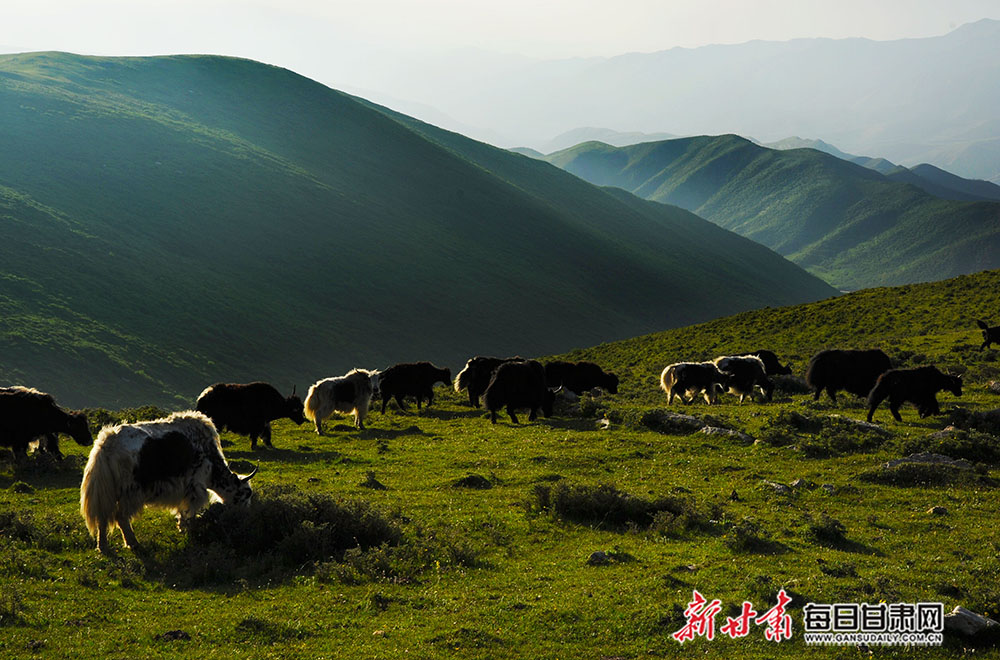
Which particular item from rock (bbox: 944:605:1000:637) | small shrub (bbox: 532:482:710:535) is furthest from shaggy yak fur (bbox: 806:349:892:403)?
rock (bbox: 944:605:1000:637)

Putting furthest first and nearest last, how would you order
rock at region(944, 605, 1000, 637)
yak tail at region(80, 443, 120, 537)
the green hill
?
1. the green hill
2. yak tail at region(80, 443, 120, 537)
3. rock at region(944, 605, 1000, 637)

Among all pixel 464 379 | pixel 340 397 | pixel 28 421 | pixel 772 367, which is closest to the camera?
pixel 28 421

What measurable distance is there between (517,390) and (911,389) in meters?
12.9

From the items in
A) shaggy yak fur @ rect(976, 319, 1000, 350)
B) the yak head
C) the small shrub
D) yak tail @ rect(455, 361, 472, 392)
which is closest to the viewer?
the small shrub

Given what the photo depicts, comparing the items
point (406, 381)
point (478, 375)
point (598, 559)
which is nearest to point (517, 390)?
point (478, 375)

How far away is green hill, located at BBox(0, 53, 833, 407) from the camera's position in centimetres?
6397

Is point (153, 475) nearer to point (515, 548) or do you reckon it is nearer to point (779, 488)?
point (515, 548)

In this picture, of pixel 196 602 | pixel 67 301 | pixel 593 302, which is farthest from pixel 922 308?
pixel 67 301

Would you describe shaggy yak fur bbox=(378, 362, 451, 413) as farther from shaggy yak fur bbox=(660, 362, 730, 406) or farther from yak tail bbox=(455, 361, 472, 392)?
shaggy yak fur bbox=(660, 362, 730, 406)

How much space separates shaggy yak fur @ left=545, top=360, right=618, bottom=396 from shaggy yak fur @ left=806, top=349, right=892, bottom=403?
9575 mm

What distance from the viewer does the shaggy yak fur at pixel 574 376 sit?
31.5 meters

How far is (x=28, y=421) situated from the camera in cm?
1700

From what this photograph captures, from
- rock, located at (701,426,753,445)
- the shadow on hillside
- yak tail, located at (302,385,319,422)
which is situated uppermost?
rock, located at (701,426,753,445)

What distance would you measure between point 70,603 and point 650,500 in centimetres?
987
